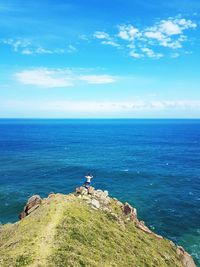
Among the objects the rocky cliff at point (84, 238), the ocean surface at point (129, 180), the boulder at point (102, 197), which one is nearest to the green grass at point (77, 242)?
the rocky cliff at point (84, 238)

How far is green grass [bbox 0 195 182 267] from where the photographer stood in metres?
36.7

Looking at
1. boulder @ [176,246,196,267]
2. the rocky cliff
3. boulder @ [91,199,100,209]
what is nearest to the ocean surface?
boulder @ [176,246,196,267]

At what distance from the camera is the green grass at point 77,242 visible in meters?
36.7

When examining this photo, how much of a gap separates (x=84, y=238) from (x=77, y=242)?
2042 millimetres

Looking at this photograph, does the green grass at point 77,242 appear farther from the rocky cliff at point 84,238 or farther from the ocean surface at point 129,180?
the ocean surface at point 129,180

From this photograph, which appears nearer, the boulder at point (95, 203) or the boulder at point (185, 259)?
the boulder at point (185, 259)

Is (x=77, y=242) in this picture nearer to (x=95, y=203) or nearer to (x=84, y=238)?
(x=84, y=238)

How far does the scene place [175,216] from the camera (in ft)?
271

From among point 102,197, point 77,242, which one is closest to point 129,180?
point 102,197

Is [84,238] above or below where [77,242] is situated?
below

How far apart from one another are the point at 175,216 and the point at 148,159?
244 ft

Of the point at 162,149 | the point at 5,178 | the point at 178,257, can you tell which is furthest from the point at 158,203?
the point at 162,149

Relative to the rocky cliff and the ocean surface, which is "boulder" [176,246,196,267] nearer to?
the rocky cliff

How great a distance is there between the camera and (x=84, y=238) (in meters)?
43.6
